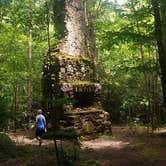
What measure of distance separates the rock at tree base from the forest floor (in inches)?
38.5

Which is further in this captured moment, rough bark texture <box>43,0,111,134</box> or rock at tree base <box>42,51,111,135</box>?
rough bark texture <box>43,0,111,134</box>

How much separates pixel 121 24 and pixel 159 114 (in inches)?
259

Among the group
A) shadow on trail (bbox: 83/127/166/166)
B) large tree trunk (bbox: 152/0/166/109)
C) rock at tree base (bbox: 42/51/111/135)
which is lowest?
shadow on trail (bbox: 83/127/166/166)

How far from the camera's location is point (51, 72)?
15805 millimetres

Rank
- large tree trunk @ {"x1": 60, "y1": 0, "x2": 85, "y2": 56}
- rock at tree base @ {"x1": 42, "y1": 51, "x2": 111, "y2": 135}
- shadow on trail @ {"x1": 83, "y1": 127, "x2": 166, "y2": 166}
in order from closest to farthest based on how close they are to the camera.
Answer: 1. shadow on trail @ {"x1": 83, "y1": 127, "x2": 166, "y2": 166}
2. rock at tree base @ {"x1": 42, "y1": 51, "x2": 111, "y2": 135}
3. large tree trunk @ {"x1": 60, "y1": 0, "x2": 85, "y2": 56}

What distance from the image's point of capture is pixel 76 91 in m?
15.6

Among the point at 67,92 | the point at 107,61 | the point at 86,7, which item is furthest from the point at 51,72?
the point at 107,61

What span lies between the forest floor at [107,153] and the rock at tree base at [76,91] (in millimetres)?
978

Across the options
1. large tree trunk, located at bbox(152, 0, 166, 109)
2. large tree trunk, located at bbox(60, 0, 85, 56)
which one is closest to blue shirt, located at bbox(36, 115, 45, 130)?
large tree trunk, located at bbox(60, 0, 85, 56)

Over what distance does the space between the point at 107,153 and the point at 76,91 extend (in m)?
4.65

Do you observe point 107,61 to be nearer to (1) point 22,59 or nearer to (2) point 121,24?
(2) point 121,24

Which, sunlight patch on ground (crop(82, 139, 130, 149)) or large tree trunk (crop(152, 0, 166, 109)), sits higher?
large tree trunk (crop(152, 0, 166, 109))

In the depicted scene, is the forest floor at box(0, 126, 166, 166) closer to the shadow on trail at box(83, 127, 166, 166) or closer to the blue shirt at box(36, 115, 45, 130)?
the shadow on trail at box(83, 127, 166, 166)

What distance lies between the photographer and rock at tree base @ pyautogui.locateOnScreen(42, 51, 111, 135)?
15.0m
